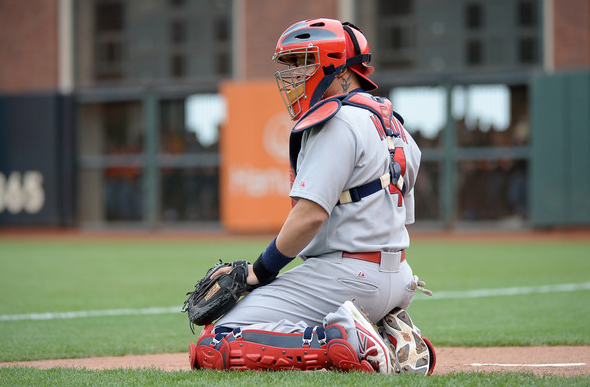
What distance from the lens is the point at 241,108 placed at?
19844 mm

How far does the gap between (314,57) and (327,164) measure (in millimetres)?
652

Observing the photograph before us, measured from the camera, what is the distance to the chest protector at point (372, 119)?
394cm

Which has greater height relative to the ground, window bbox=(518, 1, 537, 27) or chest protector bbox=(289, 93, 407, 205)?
window bbox=(518, 1, 537, 27)

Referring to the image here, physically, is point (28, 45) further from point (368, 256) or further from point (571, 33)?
point (368, 256)

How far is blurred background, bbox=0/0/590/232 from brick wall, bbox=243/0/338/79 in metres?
0.04

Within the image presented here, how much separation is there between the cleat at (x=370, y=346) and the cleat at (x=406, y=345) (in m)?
0.25

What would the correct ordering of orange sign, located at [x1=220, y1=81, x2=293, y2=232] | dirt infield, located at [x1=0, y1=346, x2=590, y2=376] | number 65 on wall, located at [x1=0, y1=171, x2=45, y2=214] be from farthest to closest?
number 65 on wall, located at [x1=0, y1=171, x2=45, y2=214] → orange sign, located at [x1=220, y1=81, x2=293, y2=232] → dirt infield, located at [x1=0, y1=346, x2=590, y2=376]

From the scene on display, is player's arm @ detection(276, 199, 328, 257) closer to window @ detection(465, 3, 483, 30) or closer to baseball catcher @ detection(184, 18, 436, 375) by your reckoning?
baseball catcher @ detection(184, 18, 436, 375)

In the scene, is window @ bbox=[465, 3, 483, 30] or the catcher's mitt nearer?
the catcher's mitt

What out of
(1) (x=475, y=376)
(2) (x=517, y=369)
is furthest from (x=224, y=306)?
(2) (x=517, y=369)

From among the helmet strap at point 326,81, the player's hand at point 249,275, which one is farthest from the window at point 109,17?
the player's hand at point 249,275

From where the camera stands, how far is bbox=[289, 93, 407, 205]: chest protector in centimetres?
394

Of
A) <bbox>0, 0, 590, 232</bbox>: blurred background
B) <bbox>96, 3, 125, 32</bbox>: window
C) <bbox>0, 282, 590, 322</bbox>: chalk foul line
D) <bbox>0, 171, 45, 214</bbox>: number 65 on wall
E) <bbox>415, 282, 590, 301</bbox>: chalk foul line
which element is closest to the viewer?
<bbox>0, 282, 590, 322</bbox>: chalk foul line

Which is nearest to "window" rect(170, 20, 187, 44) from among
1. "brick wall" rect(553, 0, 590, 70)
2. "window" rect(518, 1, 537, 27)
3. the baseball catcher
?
"window" rect(518, 1, 537, 27)
